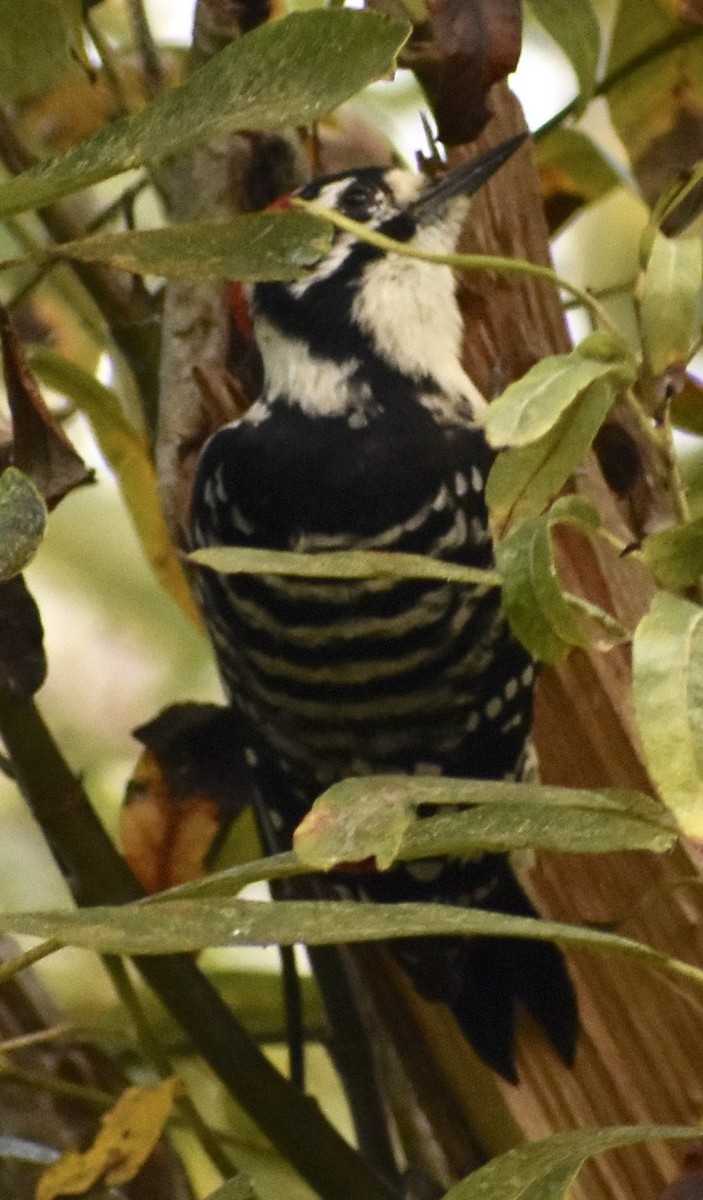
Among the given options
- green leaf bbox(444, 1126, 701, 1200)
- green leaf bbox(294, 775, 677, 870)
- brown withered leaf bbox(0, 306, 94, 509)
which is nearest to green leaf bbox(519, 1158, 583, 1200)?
green leaf bbox(444, 1126, 701, 1200)

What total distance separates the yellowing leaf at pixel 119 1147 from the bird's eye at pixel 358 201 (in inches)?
21.0

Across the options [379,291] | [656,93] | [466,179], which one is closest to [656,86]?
[656,93]

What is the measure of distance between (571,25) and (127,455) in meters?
0.35

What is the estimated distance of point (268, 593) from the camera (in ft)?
3.21

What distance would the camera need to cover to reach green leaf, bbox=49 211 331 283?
0.55 m

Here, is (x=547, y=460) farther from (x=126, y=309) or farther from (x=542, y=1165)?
(x=126, y=309)

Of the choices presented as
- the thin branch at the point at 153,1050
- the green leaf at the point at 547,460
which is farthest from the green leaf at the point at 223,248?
the thin branch at the point at 153,1050

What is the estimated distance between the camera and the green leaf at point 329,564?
553 millimetres

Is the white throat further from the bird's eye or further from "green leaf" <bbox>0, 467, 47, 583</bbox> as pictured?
"green leaf" <bbox>0, 467, 47, 583</bbox>

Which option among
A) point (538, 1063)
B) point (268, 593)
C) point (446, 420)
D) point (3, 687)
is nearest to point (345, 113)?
point (446, 420)

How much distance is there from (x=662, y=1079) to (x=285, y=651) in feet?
1.06

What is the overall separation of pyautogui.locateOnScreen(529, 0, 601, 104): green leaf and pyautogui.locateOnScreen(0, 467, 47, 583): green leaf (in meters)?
0.42

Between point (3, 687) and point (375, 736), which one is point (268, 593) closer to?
point (375, 736)

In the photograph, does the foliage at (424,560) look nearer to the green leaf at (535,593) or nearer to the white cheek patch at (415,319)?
the green leaf at (535,593)
